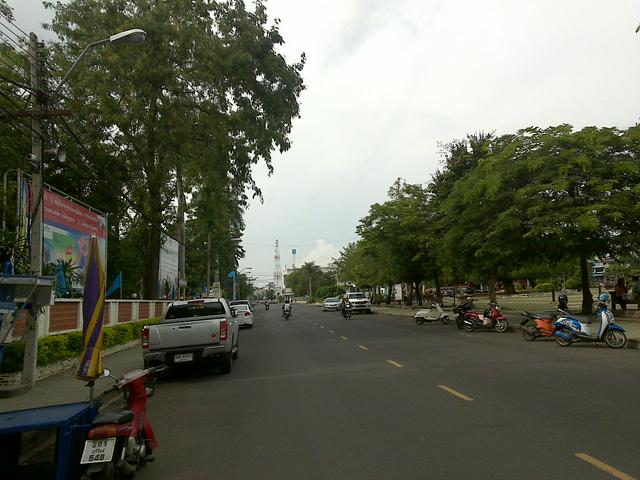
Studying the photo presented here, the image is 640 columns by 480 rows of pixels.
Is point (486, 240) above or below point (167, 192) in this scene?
below

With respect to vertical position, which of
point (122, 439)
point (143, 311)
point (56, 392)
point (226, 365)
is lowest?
point (56, 392)

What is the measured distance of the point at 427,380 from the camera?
1093cm

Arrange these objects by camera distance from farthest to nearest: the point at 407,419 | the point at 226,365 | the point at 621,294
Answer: the point at 621,294 < the point at 226,365 < the point at 407,419

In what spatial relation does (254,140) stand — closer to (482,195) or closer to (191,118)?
(191,118)

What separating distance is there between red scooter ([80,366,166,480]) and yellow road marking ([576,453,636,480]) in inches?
167

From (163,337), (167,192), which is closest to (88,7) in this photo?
(167,192)

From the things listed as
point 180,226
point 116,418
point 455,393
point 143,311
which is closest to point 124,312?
point 143,311

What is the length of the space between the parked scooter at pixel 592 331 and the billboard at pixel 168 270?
30876 mm

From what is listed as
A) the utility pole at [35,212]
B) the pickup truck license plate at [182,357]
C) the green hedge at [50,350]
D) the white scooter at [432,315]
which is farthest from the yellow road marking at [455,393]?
the white scooter at [432,315]

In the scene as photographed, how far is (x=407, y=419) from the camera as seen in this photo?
7.63 metres

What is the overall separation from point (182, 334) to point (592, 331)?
37.1ft

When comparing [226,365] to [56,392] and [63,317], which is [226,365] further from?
[63,317]

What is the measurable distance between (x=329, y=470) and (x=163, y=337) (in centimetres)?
748

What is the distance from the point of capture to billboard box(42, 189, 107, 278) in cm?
1827
